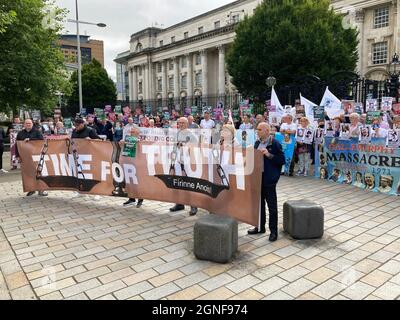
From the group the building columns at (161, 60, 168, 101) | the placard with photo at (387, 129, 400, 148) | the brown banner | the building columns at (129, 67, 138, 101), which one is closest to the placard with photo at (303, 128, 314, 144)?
the placard with photo at (387, 129, 400, 148)

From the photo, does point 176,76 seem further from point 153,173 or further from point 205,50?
point 153,173

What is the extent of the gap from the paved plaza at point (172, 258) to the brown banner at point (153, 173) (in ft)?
1.59

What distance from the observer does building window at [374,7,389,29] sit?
1633 inches

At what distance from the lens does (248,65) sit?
29.4 m

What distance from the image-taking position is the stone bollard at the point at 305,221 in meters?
5.68

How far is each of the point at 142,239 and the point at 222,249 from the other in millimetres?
1620

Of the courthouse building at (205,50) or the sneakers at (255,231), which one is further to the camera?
the courthouse building at (205,50)

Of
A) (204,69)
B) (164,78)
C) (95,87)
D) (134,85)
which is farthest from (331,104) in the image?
(134,85)

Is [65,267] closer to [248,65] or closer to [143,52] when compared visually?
[248,65]

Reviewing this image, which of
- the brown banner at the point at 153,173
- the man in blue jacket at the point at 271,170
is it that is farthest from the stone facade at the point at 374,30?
the man in blue jacket at the point at 271,170

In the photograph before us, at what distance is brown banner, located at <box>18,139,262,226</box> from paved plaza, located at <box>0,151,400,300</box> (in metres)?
0.48

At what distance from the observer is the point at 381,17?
42156 mm

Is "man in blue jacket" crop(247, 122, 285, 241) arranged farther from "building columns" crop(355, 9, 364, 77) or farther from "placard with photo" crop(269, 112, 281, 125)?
"building columns" crop(355, 9, 364, 77)

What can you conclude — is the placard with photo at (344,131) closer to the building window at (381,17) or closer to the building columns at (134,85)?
the building window at (381,17)
